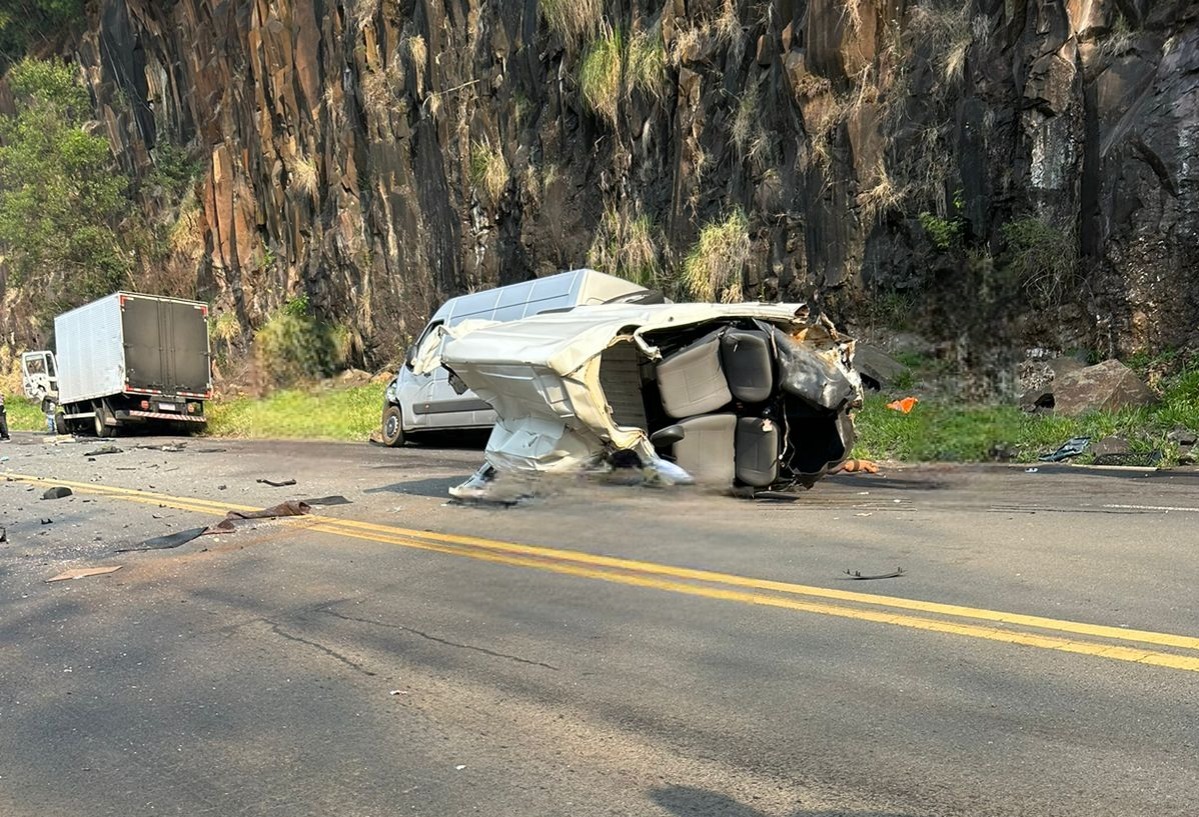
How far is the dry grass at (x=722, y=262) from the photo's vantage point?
55.2 feet

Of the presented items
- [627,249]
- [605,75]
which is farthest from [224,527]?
[605,75]

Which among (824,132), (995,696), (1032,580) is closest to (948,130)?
(824,132)

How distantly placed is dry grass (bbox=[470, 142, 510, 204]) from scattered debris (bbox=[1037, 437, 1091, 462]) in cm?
1552

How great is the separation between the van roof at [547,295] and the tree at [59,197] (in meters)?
25.2

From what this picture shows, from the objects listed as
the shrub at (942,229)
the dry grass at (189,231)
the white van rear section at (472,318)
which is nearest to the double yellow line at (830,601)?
the white van rear section at (472,318)

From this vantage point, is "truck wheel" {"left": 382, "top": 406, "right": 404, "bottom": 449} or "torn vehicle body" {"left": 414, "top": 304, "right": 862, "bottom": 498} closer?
"torn vehicle body" {"left": 414, "top": 304, "right": 862, "bottom": 498}

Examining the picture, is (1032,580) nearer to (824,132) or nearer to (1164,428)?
(1164,428)

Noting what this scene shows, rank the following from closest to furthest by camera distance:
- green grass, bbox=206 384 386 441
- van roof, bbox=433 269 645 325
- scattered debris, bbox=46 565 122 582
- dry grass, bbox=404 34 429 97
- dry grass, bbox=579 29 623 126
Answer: scattered debris, bbox=46 565 122 582 → van roof, bbox=433 269 645 325 → dry grass, bbox=579 29 623 126 → green grass, bbox=206 384 386 441 → dry grass, bbox=404 34 429 97

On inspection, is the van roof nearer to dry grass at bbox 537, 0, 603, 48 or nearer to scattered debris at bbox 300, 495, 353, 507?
scattered debris at bbox 300, 495, 353, 507

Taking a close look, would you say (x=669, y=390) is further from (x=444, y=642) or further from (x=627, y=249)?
(x=627, y=249)

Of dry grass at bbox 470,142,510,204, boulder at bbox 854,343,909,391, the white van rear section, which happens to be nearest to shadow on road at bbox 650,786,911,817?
the white van rear section

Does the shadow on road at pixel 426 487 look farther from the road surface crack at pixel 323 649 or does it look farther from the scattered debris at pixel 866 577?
the scattered debris at pixel 866 577

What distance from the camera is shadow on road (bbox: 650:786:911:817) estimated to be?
2.80 m

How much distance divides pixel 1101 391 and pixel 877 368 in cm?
326
